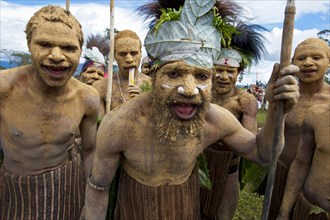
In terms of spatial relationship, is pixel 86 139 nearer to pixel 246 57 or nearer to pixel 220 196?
pixel 220 196

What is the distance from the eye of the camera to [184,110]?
84.1 inches

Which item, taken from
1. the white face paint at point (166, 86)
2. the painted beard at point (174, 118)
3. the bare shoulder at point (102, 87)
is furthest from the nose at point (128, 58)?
the white face paint at point (166, 86)

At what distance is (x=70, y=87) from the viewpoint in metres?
2.91

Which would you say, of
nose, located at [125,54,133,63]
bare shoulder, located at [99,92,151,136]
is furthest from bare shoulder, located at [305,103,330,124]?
nose, located at [125,54,133,63]

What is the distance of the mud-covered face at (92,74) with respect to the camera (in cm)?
534

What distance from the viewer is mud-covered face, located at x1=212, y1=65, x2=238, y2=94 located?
409cm

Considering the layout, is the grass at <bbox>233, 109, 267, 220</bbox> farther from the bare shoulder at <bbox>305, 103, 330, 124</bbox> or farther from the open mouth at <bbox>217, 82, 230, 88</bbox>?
the bare shoulder at <bbox>305, 103, 330, 124</bbox>

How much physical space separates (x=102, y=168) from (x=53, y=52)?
2.59 ft

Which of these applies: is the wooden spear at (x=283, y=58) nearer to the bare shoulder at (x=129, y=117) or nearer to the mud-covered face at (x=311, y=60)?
the bare shoulder at (x=129, y=117)

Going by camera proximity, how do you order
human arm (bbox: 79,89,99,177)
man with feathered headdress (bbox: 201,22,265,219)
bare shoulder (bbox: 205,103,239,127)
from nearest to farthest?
bare shoulder (bbox: 205,103,239,127) → human arm (bbox: 79,89,99,177) → man with feathered headdress (bbox: 201,22,265,219)

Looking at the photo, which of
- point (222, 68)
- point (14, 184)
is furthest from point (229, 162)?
point (14, 184)

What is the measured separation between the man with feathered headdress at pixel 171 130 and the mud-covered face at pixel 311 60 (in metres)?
1.28

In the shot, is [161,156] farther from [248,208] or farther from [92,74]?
[248,208]

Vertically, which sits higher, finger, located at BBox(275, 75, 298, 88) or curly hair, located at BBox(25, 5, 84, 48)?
curly hair, located at BBox(25, 5, 84, 48)
